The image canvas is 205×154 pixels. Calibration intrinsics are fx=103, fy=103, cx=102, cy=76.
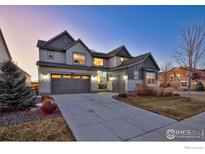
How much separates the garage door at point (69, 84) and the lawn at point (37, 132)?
662 centimetres

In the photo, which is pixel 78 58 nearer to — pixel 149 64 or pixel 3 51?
pixel 3 51

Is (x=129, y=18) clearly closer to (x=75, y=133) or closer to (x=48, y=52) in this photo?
(x=75, y=133)

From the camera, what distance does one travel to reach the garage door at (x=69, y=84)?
970 cm

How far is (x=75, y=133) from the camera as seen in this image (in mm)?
2758

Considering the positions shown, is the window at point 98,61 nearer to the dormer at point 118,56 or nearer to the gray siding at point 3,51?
the dormer at point 118,56

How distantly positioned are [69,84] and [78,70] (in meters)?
1.71

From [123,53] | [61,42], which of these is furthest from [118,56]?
[61,42]

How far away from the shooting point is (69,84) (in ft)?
33.6

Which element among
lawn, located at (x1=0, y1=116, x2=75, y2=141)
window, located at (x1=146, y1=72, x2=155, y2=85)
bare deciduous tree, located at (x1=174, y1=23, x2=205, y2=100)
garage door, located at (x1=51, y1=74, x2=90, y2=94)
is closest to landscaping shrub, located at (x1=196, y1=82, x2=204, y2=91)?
window, located at (x1=146, y1=72, x2=155, y2=85)

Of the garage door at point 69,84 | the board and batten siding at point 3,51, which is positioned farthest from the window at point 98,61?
the board and batten siding at point 3,51

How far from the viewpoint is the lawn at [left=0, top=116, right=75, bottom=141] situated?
2598 millimetres

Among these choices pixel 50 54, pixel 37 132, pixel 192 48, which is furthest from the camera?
pixel 50 54
